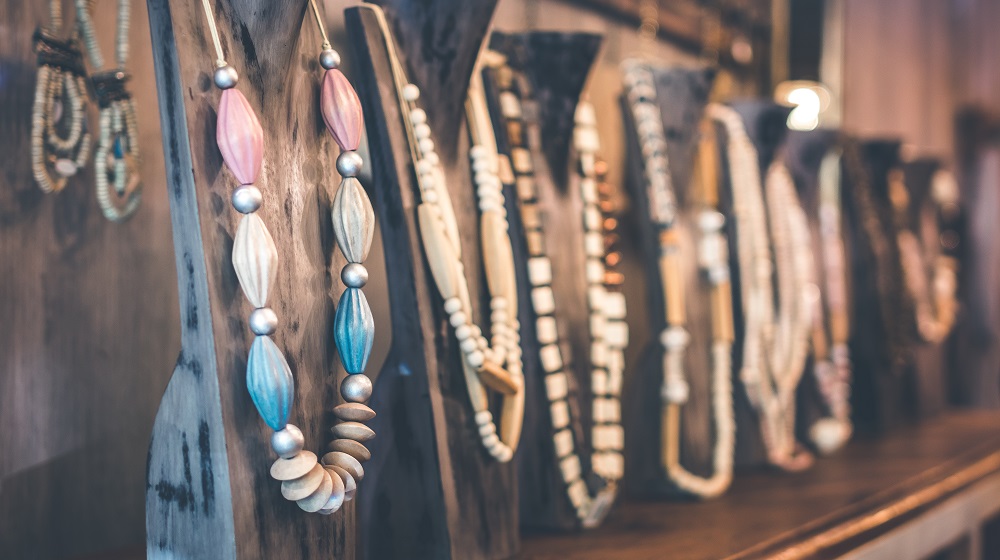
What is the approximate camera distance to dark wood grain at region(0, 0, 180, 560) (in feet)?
1.73

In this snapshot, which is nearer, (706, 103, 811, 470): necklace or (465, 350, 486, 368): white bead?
(465, 350, 486, 368): white bead

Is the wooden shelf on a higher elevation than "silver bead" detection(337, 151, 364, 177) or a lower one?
lower

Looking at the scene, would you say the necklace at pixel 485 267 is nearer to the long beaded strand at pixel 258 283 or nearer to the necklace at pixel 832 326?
the long beaded strand at pixel 258 283

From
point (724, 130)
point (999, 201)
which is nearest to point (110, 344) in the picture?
point (724, 130)

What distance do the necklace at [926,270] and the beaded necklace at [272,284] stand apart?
89 centimetres

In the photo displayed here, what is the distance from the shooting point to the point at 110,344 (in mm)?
576

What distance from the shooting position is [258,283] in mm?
433

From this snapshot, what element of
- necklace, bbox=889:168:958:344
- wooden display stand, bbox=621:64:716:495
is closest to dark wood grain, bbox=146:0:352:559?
wooden display stand, bbox=621:64:716:495

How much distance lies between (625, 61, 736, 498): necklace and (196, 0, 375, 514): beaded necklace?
1.19 ft

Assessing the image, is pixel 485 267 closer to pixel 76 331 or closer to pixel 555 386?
pixel 555 386

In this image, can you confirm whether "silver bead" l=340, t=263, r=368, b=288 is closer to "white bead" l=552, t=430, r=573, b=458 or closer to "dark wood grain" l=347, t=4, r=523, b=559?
"dark wood grain" l=347, t=4, r=523, b=559

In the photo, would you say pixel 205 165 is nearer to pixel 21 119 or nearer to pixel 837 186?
pixel 21 119

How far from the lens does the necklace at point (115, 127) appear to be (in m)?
0.55

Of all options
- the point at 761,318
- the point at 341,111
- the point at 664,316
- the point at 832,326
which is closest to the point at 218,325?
the point at 341,111
